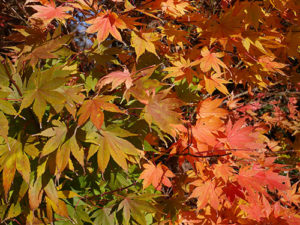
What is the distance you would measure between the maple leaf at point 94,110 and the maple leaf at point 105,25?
381 millimetres

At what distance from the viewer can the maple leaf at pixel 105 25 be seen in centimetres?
120

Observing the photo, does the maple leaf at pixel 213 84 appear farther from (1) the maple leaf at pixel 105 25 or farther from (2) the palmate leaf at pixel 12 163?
(2) the palmate leaf at pixel 12 163

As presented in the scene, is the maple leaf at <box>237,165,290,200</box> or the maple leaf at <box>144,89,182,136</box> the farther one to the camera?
the maple leaf at <box>237,165,290,200</box>

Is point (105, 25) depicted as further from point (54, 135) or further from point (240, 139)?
point (240, 139)

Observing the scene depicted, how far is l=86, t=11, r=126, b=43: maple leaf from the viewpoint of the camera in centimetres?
120

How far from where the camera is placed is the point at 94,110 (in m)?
0.93

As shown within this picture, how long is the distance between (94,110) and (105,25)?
51cm

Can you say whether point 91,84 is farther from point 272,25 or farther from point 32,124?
point 272,25

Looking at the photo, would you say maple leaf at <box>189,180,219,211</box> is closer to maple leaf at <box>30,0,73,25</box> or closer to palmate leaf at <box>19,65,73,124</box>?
palmate leaf at <box>19,65,73,124</box>

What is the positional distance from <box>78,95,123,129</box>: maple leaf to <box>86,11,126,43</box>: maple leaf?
0.38m

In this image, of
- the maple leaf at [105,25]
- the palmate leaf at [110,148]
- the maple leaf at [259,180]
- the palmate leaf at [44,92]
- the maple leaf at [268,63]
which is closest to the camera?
the palmate leaf at [44,92]

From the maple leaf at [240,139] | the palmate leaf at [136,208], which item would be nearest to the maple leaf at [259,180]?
the maple leaf at [240,139]

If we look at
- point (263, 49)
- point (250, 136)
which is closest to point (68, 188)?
point (250, 136)

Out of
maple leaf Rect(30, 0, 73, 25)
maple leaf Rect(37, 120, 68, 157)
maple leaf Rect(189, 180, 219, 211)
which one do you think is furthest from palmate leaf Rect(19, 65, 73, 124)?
maple leaf Rect(189, 180, 219, 211)
